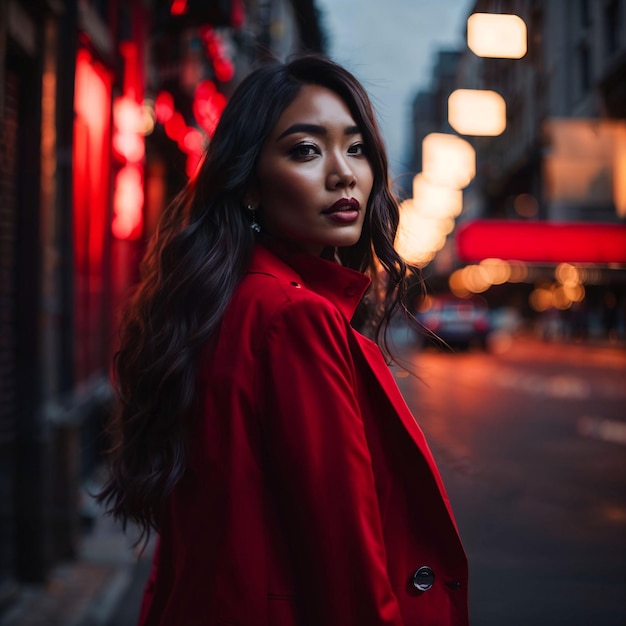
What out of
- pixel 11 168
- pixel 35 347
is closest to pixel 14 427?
pixel 35 347

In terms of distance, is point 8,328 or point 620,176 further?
point 8,328

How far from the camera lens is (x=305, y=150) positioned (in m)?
1.57

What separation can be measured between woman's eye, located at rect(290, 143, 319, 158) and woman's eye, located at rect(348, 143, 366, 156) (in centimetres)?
9

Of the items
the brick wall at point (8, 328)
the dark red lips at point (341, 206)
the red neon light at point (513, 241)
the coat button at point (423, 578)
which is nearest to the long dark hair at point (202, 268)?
the dark red lips at point (341, 206)

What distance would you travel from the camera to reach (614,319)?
2766 cm

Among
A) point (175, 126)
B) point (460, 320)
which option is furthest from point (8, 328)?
point (460, 320)

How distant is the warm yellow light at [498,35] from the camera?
6.63ft

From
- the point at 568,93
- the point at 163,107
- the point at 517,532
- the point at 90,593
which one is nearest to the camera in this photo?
the point at 568,93

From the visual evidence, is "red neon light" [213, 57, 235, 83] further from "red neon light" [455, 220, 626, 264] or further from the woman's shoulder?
the woman's shoulder

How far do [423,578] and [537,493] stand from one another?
420cm

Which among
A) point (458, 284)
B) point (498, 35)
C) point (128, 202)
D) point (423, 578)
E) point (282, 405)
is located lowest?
point (458, 284)

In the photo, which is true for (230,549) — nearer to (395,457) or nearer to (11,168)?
(395,457)

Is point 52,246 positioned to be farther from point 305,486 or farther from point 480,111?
point 305,486

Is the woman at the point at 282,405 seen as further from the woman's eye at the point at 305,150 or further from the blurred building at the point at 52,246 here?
the blurred building at the point at 52,246
